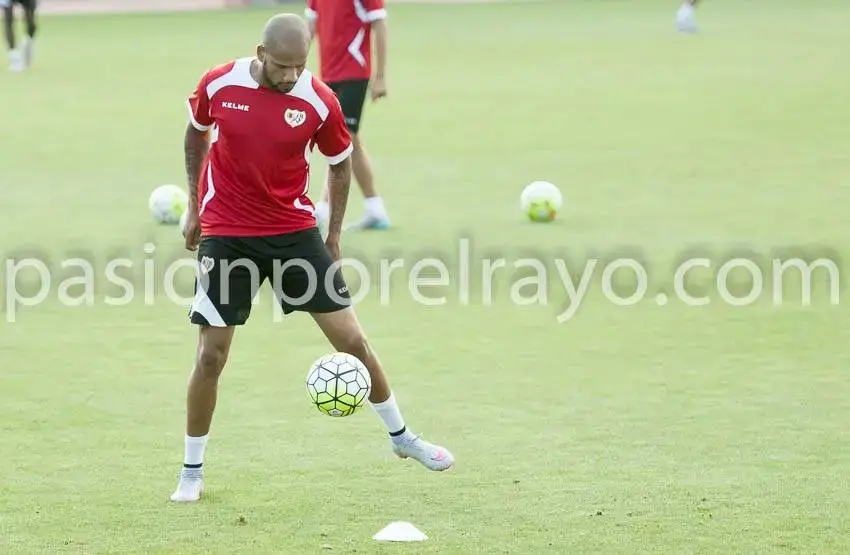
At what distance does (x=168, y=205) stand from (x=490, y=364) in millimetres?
5019

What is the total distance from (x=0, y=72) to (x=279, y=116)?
20.3 m

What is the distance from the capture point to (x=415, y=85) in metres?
23.6

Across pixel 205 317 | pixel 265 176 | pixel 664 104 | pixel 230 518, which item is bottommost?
pixel 230 518

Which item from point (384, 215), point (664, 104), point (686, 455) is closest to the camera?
point (686, 455)

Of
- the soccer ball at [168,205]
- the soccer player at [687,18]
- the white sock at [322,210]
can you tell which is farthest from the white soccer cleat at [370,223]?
the soccer player at [687,18]

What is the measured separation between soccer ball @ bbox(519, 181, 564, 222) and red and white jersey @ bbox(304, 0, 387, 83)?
1756 millimetres

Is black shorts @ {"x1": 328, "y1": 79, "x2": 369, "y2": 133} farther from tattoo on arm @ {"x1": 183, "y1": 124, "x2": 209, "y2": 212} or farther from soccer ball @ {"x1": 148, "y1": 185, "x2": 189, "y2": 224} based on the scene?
tattoo on arm @ {"x1": 183, "y1": 124, "x2": 209, "y2": 212}

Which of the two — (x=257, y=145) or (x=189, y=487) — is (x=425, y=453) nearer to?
(x=189, y=487)

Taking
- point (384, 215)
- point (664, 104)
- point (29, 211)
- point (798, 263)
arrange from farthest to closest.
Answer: point (664, 104) → point (29, 211) → point (384, 215) → point (798, 263)

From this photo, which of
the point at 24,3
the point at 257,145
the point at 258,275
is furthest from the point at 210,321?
the point at 24,3

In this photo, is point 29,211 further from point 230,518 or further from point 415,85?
point 415,85

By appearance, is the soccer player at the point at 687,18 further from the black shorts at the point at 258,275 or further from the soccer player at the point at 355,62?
the black shorts at the point at 258,275

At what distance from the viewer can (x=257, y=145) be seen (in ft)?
22.2

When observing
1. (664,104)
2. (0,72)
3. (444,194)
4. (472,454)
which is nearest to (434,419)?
(472,454)
